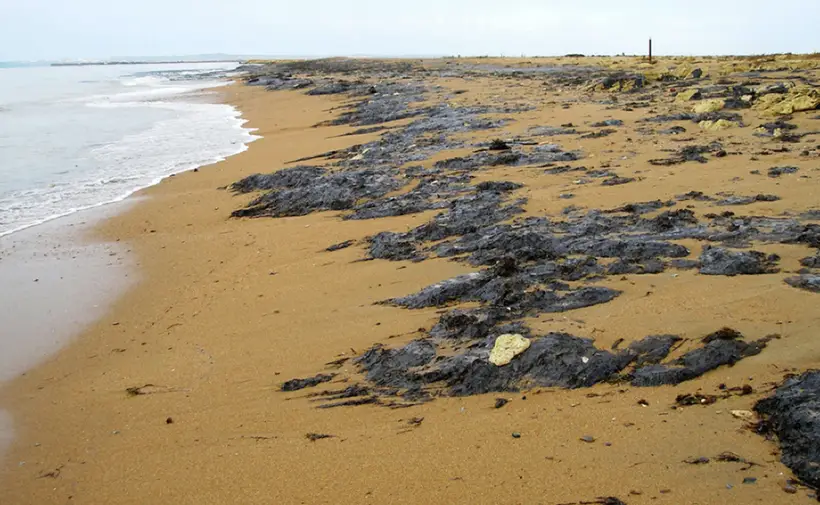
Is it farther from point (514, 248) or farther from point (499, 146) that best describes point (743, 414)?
point (499, 146)

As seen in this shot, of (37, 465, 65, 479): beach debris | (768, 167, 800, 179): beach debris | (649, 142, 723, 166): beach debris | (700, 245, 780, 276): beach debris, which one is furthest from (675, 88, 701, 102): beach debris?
(37, 465, 65, 479): beach debris

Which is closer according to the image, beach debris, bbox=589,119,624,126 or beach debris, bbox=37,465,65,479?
beach debris, bbox=37,465,65,479

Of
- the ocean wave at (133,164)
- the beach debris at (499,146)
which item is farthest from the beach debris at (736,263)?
the ocean wave at (133,164)

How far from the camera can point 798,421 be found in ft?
10.7

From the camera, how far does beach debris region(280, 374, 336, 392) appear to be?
4875 mm

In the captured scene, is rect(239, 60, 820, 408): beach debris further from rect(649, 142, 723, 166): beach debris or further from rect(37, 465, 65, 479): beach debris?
rect(37, 465, 65, 479): beach debris

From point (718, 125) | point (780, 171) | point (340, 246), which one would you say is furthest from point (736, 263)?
point (718, 125)

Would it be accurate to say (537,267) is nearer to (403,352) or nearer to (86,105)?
(403,352)

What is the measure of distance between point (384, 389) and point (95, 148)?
18306 millimetres

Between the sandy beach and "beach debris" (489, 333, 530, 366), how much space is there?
0.25m

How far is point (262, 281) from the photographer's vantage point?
24.7 feet

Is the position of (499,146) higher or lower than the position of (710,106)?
lower

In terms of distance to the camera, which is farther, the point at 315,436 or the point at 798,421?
the point at 315,436

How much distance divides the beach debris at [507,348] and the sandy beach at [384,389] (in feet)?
0.82
